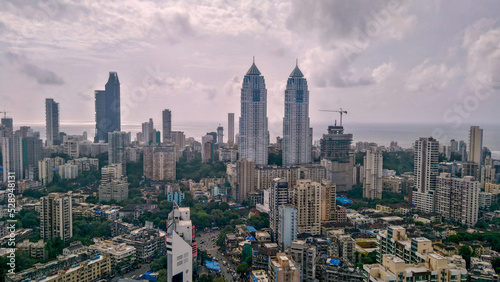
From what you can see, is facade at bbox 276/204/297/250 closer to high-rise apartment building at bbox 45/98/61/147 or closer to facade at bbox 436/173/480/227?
facade at bbox 436/173/480/227

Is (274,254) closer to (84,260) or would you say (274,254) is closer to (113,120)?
(84,260)

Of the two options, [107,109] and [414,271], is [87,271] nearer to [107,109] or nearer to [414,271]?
[414,271]

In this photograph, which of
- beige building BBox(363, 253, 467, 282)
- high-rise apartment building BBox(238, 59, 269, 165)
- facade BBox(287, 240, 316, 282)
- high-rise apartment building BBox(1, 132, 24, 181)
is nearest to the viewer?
beige building BBox(363, 253, 467, 282)

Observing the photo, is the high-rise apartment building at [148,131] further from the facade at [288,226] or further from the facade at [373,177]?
the facade at [288,226]

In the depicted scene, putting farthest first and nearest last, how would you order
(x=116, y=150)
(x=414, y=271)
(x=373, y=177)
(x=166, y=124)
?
(x=166, y=124) → (x=116, y=150) → (x=373, y=177) → (x=414, y=271)

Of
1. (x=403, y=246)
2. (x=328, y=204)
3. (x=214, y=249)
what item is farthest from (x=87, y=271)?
(x=328, y=204)

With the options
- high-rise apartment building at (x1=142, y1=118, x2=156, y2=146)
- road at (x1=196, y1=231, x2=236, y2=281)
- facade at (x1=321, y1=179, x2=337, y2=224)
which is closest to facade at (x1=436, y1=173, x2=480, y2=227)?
facade at (x1=321, y1=179, x2=337, y2=224)

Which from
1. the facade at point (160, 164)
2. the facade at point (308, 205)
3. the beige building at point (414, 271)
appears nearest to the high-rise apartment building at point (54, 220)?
the facade at point (308, 205)
